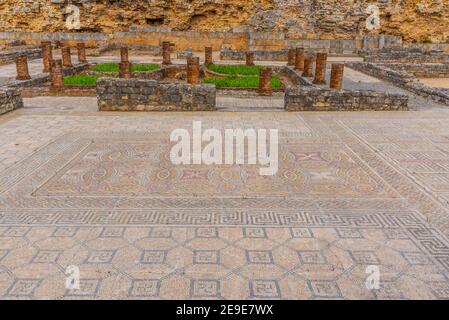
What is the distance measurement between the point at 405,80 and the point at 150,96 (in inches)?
297

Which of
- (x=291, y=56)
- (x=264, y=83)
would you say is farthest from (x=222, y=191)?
(x=291, y=56)

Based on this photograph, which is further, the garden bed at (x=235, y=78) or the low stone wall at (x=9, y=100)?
the garden bed at (x=235, y=78)

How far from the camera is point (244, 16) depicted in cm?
2312

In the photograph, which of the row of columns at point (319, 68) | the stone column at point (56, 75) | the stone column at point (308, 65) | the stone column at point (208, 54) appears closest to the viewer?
the row of columns at point (319, 68)

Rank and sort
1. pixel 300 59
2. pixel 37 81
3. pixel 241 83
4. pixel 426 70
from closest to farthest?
pixel 241 83
pixel 37 81
pixel 300 59
pixel 426 70

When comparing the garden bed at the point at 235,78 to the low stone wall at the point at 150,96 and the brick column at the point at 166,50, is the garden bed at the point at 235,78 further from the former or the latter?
the low stone wall at the point at 150,96

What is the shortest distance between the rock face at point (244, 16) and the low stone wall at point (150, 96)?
16448 mm

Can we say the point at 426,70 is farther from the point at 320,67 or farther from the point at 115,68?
the point at 115,68

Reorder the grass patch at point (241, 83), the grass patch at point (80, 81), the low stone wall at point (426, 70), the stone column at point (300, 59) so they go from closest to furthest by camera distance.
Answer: the grass patch at point (80, 81) < the grass patch at point (241, 83) < the stone column at point (300, 59) < the low stone wall at point (426, 70)

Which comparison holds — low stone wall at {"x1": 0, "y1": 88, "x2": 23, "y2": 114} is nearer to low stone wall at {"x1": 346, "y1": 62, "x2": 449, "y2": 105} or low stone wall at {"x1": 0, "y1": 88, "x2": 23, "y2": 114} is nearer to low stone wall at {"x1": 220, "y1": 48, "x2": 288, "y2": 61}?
low stone wall at {"x1": 346, "y1": 62, "x2": 449, "y2": 105}

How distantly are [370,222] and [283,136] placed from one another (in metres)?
2.75

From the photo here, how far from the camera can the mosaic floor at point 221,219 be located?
2.49m

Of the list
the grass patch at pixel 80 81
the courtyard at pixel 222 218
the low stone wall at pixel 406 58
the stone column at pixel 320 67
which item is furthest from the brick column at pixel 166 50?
the low stone wall at pixel 406 58

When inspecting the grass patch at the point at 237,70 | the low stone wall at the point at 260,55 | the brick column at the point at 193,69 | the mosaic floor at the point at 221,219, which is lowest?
the mosaic floor at the point at 221,219
